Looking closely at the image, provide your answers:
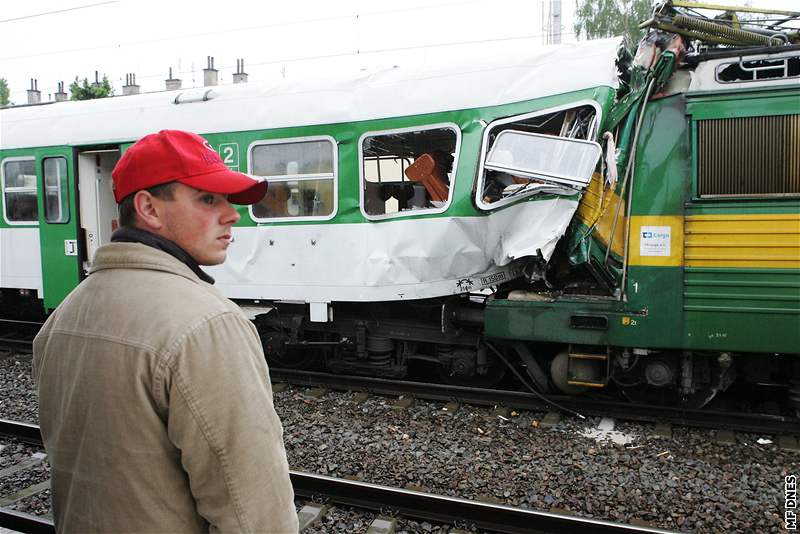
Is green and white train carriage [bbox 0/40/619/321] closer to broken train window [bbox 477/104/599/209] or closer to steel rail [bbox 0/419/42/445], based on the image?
broken train window [bbox 477/104/599/209]

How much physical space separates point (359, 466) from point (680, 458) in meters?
2.64

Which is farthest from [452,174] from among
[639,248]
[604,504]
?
[604,504]

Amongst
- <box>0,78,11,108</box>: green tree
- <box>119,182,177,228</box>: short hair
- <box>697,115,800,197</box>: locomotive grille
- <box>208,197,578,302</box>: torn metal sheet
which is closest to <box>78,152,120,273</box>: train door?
<box>208,197,578,302</box>: torn metal sheet

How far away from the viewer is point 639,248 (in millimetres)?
5809

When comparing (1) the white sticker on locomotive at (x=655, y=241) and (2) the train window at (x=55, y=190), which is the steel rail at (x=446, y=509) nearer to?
(1) the white sticker on locomotive at (x=655, y=241)

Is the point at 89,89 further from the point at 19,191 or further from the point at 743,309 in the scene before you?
the point at 743,309

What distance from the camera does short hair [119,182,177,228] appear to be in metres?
1.74

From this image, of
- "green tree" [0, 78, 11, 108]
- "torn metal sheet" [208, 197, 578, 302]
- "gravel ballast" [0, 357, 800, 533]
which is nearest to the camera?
"gravel ballast" [0, 357, 800, 533]

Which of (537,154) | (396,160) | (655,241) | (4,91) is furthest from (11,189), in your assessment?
(4,91)

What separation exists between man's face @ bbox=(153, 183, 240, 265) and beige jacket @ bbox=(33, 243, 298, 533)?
0.13 m

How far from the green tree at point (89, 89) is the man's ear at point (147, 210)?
31.8 meters

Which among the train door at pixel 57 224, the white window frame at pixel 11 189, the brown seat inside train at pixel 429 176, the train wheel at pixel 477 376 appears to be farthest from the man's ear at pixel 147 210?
the white window frame at pixel 11 189

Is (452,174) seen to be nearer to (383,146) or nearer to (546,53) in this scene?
(383,146)

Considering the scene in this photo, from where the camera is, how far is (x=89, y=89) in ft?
102
